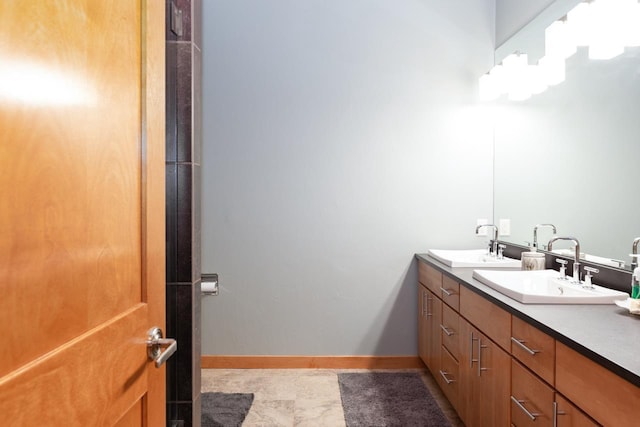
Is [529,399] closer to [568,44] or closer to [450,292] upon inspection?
[450,292]

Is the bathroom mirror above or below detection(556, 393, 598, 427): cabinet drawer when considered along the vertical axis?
above

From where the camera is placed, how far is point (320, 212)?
3.08 meters

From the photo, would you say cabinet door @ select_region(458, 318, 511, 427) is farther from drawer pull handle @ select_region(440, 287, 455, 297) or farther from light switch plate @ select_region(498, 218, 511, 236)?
light switch plate @ select_region(498, 218, 511, 236)

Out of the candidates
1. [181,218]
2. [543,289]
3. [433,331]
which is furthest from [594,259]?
[181,218]

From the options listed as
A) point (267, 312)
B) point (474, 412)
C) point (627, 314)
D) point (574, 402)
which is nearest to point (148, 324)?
point (574, 402)

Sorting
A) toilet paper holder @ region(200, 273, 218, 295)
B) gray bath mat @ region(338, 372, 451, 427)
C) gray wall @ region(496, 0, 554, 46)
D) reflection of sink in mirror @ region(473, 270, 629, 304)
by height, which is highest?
gray wall @ region(496, 0, 554, 46)

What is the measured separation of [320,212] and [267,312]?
31.5 inches

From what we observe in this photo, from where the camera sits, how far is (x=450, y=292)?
7.65ft

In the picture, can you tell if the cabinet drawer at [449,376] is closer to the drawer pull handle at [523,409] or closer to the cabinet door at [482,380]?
the cabinet door at [482,380]

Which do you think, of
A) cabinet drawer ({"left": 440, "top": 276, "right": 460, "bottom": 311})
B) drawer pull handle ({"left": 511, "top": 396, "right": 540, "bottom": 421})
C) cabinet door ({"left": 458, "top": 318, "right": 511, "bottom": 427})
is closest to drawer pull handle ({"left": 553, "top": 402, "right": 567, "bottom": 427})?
drawer pull handle ({"left": 511, "top": 396, "right": 540, "bottom": 421})

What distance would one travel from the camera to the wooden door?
551 millimetres

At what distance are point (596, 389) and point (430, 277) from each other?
166 centimetres

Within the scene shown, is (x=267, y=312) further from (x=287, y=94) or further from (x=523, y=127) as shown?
(x=523, y=127)

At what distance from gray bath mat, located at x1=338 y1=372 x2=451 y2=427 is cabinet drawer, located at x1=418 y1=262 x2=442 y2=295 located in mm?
635
